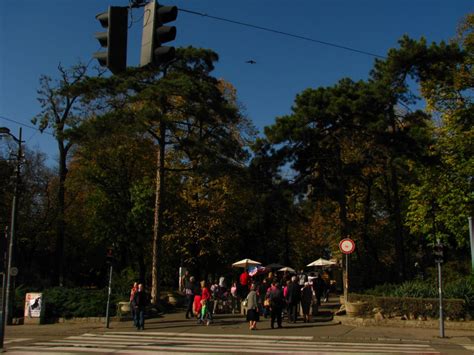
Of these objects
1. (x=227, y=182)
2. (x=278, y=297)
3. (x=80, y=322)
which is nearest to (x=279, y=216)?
(x=227, y=182)

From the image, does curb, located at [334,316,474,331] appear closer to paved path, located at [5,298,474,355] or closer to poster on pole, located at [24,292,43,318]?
paved path, located at [5,298,474,355]

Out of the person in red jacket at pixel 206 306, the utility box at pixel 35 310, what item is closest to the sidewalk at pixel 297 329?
the person in red jacket at pixel 206 306

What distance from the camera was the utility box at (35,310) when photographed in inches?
915

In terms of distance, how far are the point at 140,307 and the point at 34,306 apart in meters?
5.61

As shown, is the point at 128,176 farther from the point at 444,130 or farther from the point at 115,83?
the point at 444,130

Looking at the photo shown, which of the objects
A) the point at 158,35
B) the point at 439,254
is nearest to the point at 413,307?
the point at 439,254

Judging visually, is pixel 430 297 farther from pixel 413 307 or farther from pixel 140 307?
pixel 140 307

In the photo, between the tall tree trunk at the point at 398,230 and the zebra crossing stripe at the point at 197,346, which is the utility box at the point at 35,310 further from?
the tall tree trunk at the point at 398,230

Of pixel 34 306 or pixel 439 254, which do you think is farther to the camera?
pixel 34 306

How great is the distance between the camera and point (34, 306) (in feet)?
76.4

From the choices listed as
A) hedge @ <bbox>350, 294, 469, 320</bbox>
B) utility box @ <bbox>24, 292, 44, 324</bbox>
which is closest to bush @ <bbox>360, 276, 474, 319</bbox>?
hedge @ <bbox>350, 294, 469, 320</bbox>

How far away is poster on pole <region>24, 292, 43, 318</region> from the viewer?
916 inches

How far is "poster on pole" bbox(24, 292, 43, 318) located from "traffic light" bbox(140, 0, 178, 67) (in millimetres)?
17545

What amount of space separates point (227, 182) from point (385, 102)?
12.8 meters
